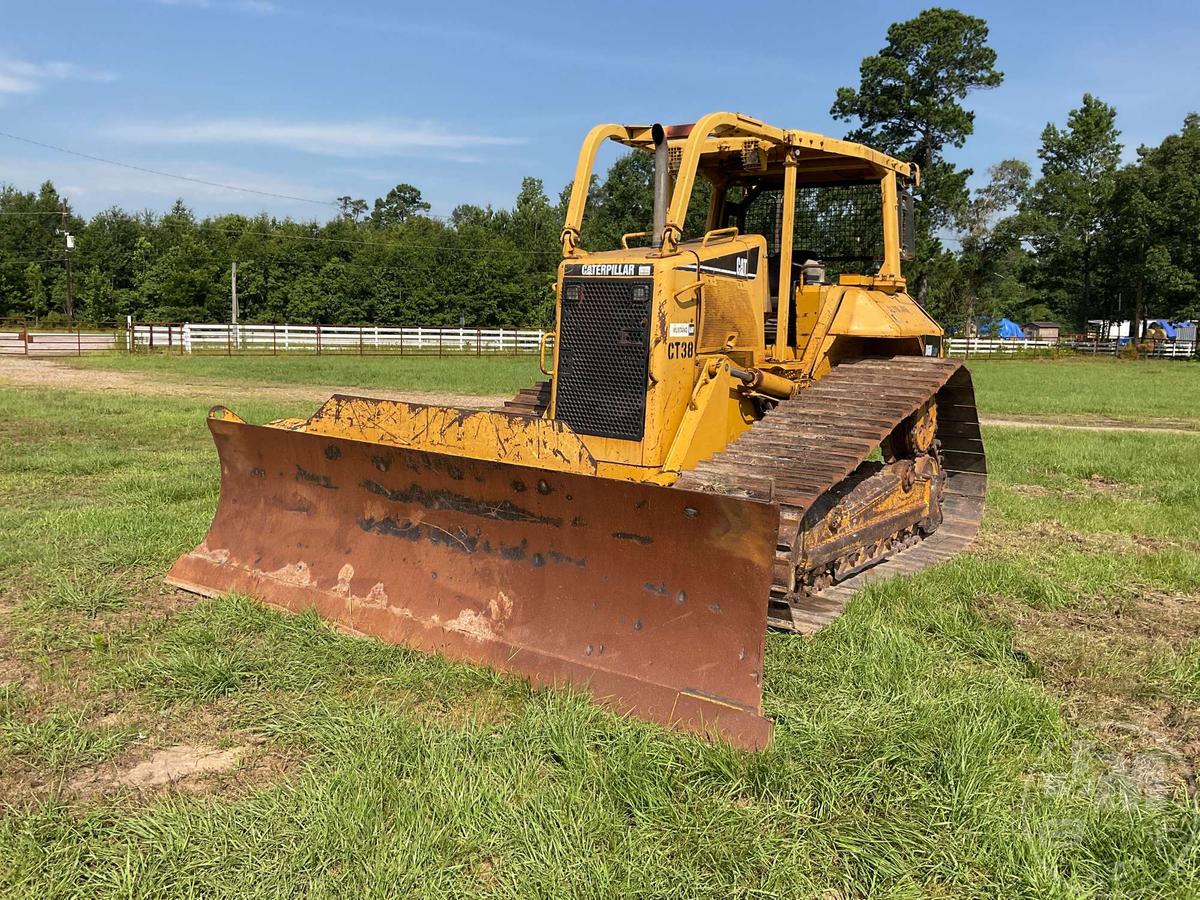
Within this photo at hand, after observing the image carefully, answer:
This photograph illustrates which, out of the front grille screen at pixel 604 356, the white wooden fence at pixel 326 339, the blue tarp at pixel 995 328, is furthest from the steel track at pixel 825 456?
the blue tarp at pixel 995 328

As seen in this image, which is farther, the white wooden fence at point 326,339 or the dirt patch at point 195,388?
the white wooden fence at point 326,339

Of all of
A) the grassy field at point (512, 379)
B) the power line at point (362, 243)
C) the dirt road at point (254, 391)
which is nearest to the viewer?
the dirt road at point (254, 391)

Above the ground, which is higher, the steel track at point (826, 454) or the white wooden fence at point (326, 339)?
the white wooden fence at point (326, 339)

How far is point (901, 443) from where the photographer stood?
677 cm

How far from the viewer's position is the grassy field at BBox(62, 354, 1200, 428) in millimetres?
19103

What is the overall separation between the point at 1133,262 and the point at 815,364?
5923cm

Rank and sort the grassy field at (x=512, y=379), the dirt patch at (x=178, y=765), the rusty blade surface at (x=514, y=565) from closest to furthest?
the dirt patch at (x=178, y=765) < the rusty blade surface at (x=514, y=565) < the grassy field at (x=512, y=379)

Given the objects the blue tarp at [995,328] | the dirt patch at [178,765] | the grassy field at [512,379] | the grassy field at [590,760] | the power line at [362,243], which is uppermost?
the power line at [362,243]

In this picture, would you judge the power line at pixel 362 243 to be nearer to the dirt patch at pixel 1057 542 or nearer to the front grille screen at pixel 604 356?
the dirt patch at pixel 1057 542

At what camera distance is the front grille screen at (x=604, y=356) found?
5203mm

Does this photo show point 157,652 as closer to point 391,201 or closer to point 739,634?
point 739,634

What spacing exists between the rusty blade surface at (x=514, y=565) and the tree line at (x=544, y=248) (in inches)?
1423

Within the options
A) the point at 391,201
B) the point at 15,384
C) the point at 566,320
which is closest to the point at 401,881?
the point at 566,320

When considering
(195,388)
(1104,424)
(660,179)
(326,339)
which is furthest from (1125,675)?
(326,339)
